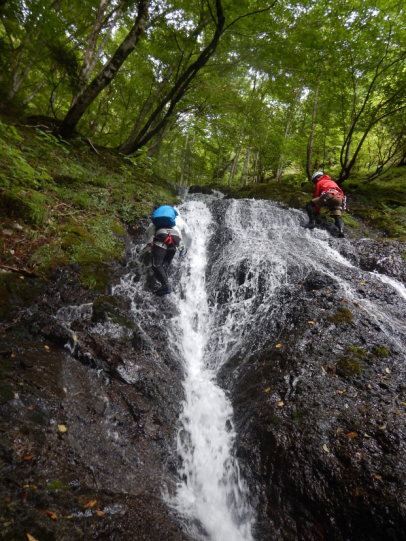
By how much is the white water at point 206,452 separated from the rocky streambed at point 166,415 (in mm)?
164

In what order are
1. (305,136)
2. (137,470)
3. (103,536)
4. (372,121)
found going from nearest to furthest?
(103,536) → (137,470) → (372,121) → (305,136)

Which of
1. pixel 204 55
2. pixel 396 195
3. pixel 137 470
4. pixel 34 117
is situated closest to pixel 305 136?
pixel 396 195

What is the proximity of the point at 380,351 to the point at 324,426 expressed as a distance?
1.65 m

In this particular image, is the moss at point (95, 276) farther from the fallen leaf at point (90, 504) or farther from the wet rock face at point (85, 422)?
the fallen leaf at point (90, 504)

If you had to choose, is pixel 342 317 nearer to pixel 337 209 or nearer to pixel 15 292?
pixel 337 209

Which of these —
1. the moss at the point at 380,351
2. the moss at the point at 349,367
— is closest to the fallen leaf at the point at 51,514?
the moss at the point at 349,367

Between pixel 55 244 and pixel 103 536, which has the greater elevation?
pixel 55 244

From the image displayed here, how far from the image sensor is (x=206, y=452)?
3699mm

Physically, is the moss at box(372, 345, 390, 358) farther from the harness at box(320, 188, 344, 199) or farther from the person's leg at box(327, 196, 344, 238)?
the harness at box(320, 188, 344, 199)

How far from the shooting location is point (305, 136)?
1326 cm

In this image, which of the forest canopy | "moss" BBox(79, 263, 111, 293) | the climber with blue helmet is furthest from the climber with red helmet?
"moss" BBox(79, 263, 111, 293)

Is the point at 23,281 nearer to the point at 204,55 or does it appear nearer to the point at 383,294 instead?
the point at 383,294

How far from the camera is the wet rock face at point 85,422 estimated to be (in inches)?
85.6

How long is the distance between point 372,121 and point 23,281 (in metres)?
11.6
